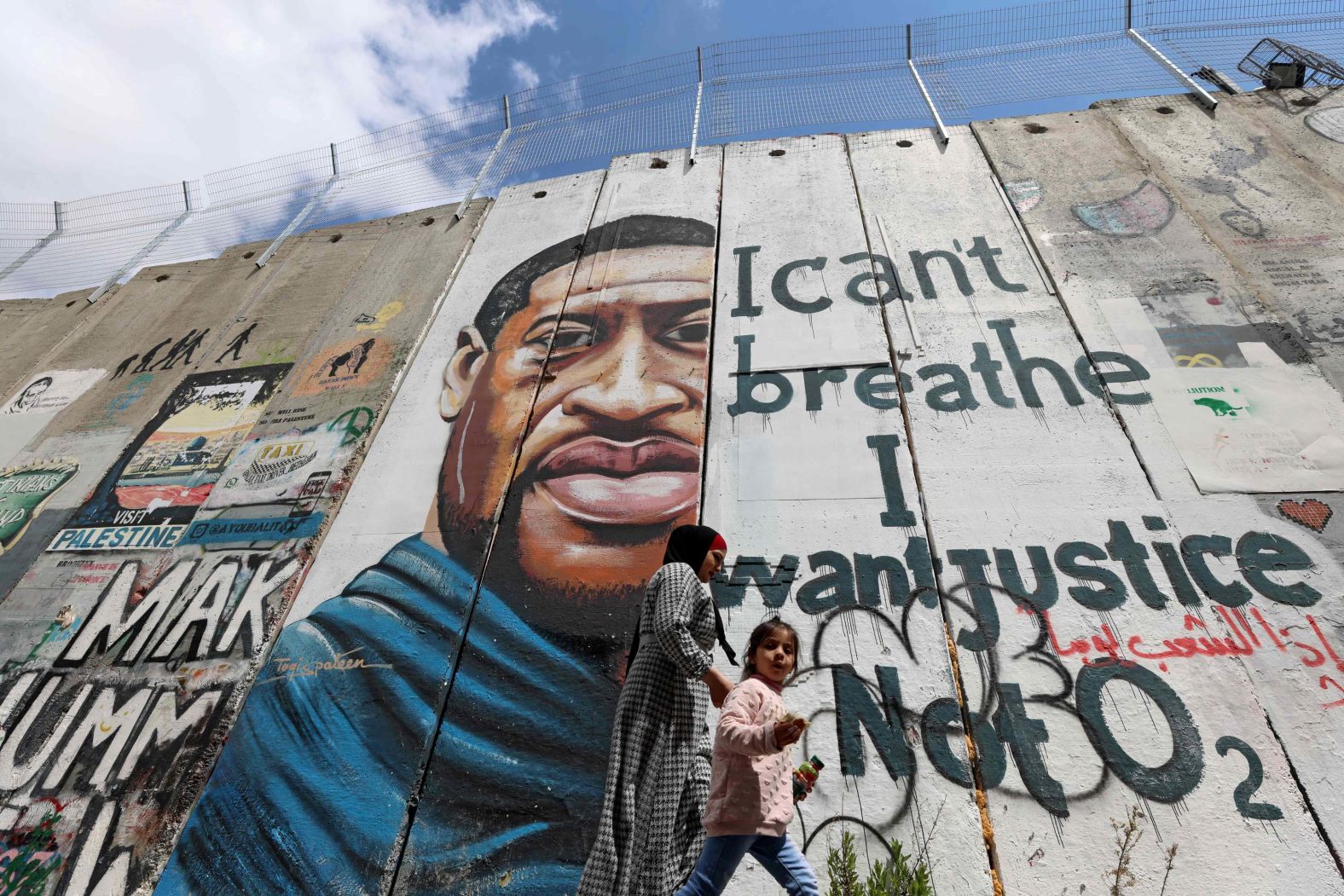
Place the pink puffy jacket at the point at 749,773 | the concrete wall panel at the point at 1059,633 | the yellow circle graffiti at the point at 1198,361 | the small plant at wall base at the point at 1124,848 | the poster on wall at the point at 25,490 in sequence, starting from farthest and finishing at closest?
1. the poster on wall at the point at 25,490
2. the yellow circle graffiti at the point at 1198,361
3. the concrete wall panel at the point at 1059,633
4. the small plant at wall base at the point at 1124,848
5. the pink puffy jacket at the point at 749,773

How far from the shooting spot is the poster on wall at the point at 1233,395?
14.3ft

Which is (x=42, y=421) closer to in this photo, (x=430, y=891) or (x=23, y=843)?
(x=23, y=843)

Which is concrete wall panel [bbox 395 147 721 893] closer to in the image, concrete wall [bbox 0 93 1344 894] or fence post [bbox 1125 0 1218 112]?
concrete wall [bbox 0 93 1344 894]

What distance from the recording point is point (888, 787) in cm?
362

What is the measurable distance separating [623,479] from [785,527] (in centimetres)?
111

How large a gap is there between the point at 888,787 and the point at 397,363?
15.4 feet

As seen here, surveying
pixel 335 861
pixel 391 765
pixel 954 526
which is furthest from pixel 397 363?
pixel 954 526

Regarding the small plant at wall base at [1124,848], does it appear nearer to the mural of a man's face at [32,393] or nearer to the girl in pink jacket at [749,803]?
the girl in pink jacket at [749,803]

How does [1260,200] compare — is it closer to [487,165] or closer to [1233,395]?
[1233,395]

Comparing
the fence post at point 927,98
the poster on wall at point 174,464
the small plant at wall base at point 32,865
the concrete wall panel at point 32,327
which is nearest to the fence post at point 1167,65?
the fence post at point 927,98
